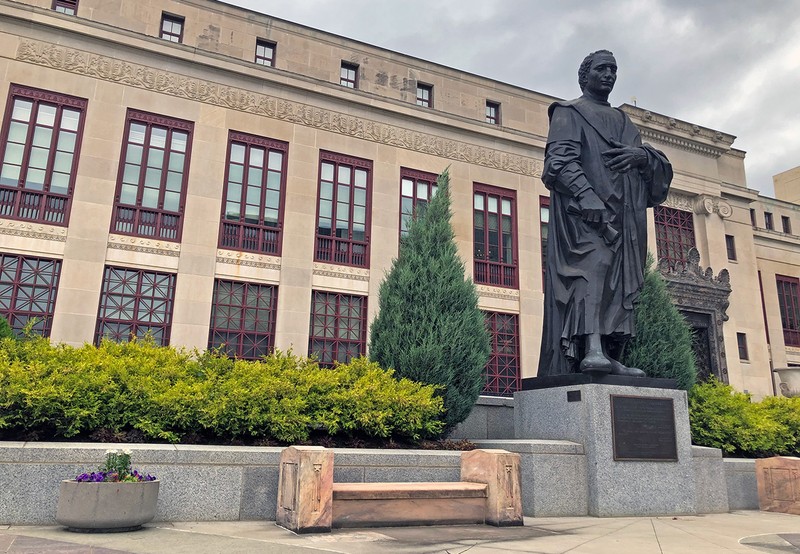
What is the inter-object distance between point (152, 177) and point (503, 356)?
49.1ft

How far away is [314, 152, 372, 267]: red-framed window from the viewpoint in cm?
2297

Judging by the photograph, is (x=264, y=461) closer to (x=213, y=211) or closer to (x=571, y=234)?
(x=571, y=234)

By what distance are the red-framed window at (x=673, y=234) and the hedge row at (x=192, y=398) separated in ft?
78.5

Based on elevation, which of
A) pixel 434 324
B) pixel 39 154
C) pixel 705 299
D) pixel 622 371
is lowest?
pixel 622 371

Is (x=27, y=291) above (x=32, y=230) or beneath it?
beneath

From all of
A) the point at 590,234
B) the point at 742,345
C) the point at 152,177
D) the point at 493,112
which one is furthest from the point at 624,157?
the point at 742,345

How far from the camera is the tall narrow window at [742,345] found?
102 feet

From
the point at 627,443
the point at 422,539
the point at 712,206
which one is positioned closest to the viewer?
the point at 422,539

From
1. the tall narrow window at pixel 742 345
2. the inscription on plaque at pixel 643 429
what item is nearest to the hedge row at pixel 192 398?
the inscription on plaque at pixel 643 429

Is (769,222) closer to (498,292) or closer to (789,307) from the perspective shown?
(789,307)

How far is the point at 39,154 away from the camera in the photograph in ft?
64.1

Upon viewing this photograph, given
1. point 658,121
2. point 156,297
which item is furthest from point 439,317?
point 658,121

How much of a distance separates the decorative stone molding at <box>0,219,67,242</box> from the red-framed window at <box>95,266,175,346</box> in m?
1.75

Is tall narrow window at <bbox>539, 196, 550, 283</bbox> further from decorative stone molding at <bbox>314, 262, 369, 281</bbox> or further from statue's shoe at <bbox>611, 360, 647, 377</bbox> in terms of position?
statue's shoe at <bbox>611, 360, 647, 377</bbox>
